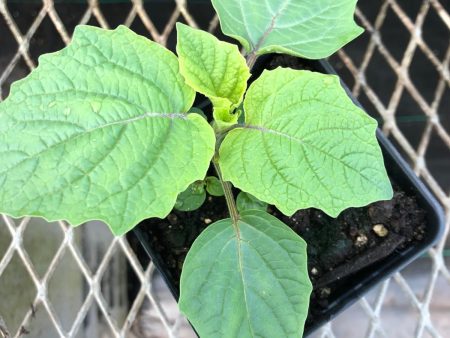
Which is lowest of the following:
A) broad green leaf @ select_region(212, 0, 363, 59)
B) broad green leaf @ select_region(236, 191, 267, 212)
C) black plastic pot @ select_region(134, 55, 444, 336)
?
black plastic pot @ select_region(134, 55, 444, 336)

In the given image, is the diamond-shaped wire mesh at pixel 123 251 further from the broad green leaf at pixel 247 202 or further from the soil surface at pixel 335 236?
the broad green leaf at pixel 247 202

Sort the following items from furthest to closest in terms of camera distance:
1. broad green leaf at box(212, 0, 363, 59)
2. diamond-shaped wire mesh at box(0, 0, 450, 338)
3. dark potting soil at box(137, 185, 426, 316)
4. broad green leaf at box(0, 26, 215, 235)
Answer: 1. diamond-shaped wire mesh at box(0, 0, 450, 338)
2. dark potting soil at box(137, 185, 426, 316)
3. broad green leaf at box(212, 0, 363, 59)
4. broad green leaf at box(0, 26, 215, 235)

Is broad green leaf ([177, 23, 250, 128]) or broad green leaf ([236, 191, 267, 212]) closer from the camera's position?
broad green leaf ([177, 23, 250, 128])

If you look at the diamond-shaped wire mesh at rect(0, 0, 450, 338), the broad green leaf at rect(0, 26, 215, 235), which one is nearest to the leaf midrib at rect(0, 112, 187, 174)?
the broad green leaf at rect(0, 26, 215, 235)

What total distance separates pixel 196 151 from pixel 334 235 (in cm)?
33

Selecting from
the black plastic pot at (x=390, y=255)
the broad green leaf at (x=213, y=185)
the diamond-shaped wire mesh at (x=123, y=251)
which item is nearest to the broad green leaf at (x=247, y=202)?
the broad green leaf at (x=213, y=185)

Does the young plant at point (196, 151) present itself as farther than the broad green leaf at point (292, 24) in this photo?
No

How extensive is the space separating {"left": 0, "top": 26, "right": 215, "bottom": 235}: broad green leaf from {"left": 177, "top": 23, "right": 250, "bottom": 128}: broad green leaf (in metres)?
0.03

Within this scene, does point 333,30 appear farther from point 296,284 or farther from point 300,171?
point 296,284

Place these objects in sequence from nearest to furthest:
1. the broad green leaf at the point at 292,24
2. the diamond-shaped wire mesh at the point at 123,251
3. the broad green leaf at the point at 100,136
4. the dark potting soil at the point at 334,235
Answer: the broad green leaf at the point at 100,136 → the broad green leaf at the point at 292,24 → the dark potting soil at the point at 334,235 → the diamond-shaped wire mesh at the point at 123,251

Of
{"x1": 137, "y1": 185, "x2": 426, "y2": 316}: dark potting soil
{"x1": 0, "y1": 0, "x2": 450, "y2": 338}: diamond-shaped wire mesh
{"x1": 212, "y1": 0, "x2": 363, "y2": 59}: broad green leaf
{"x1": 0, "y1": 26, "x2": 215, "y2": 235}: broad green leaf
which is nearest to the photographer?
{"x1": 0, "y1": 26, "x2": 215, "y2": 235}: broad green leaf

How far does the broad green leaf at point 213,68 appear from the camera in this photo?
0.61 meters

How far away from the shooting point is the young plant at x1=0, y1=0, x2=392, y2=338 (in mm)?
572

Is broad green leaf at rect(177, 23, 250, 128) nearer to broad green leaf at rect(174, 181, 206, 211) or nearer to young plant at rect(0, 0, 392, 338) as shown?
young plant at rect(0, 0, 392, 338)
